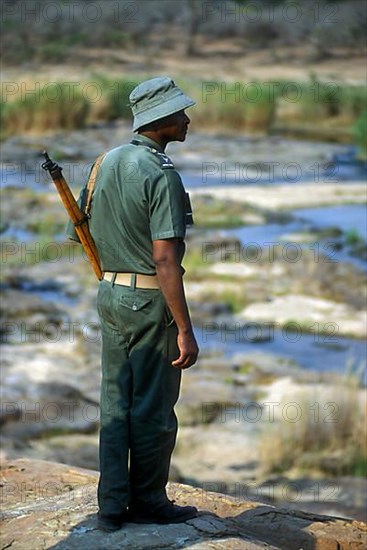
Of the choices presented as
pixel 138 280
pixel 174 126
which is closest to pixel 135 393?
pixel 138 280

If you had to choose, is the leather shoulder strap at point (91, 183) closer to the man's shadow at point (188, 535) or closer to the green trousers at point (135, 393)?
the green trousers at point (135, 393)

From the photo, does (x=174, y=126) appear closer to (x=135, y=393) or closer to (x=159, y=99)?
(x=159, y=99)

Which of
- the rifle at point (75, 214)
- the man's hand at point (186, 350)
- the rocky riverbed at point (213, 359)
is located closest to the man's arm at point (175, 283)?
the man's hand at point (186, 350)

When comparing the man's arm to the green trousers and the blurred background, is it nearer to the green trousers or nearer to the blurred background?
the green trousers

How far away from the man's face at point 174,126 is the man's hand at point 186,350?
66 centimetres

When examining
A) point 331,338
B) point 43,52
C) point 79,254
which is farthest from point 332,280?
point 43,52

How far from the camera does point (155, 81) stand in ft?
13.3

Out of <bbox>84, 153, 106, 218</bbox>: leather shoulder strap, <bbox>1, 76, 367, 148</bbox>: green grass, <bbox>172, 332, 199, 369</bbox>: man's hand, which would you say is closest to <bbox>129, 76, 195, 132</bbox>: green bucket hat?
<bbox>84, 153, 106, 218</bbox>: leather shoulder strap

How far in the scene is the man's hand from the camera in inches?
156

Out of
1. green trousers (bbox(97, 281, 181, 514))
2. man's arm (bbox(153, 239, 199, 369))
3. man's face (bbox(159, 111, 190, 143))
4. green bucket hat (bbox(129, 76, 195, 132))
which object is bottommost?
green trousers (bbox(97, 281, 181, 514))

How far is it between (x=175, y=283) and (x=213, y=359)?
6049 millimetres

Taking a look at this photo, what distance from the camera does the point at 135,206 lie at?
3953 mm

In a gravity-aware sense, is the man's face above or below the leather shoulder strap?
above

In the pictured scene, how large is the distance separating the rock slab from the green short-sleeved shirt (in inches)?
34.8
